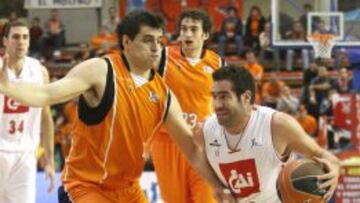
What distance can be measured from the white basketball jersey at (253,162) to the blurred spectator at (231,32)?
13.6 metres

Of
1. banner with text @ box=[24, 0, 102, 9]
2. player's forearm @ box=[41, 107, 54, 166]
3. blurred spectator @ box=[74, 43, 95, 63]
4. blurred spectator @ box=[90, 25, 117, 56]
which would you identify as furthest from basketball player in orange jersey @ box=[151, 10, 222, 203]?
banner with text @ box=[24, 0, 102, 9]

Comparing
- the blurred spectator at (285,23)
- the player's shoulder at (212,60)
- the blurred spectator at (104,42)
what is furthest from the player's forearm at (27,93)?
the blurred spectator at (104,42)

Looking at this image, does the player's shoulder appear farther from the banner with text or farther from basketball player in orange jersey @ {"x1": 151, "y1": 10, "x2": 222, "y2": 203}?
the banner with text

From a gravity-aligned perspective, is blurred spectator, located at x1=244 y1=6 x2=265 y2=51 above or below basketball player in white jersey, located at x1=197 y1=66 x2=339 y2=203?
above

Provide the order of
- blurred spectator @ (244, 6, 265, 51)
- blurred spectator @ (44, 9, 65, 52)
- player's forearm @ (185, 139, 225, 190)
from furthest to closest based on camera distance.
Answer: blurred spectator @ (44, 9, 65, 52) < blurred spectator @ (244, 6, 265, 51) < player's forearm @ (185, 139, 225, 190)

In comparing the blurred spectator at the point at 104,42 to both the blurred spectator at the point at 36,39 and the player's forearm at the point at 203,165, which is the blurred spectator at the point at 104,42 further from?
the player's forearm at the point at 203,165

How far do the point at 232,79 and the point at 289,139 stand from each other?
18.6 inches

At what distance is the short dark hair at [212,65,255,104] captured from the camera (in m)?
5.02

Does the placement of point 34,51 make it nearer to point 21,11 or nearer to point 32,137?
point 21,11

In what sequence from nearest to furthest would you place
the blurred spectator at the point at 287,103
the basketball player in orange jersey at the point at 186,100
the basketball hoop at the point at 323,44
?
the basketball player in orange jersey at the point at 186,100
the blurred spectator at the point at 287,103
the basketball hoop at the point at 323,44

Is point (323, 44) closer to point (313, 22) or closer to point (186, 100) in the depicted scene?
point (313, 22)

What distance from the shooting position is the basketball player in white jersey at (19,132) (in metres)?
7.36

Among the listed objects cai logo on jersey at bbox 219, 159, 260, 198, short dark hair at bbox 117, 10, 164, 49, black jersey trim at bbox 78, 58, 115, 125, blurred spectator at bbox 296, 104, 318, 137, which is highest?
short dark hair at bbox 117, 10, 164, 49

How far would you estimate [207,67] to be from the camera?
6.95 metres
